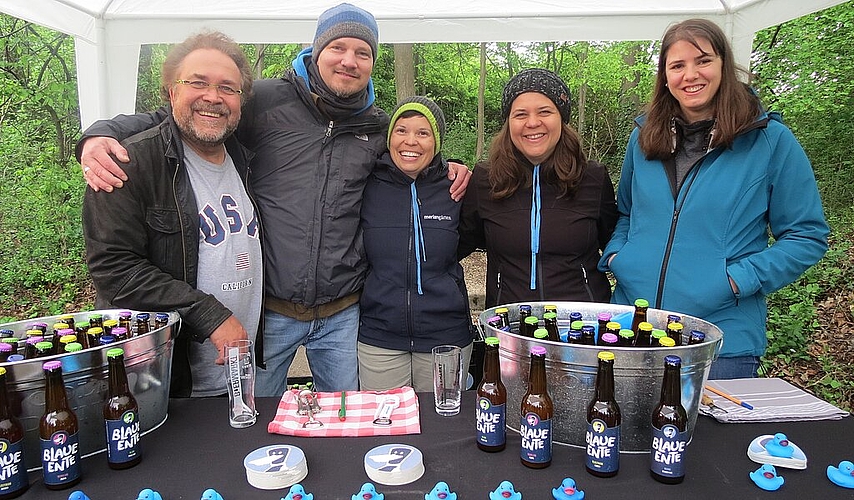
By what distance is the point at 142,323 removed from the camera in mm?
1712

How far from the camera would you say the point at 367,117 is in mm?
2592

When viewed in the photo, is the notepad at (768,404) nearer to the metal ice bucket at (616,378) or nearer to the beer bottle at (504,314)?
the metal ice bucket at (616,378)

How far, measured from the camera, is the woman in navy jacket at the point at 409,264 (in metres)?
2.43

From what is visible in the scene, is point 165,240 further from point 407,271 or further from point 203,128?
point 407,271

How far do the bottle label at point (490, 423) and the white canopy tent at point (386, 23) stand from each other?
279 centimetres

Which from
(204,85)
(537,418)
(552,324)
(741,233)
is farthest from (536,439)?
(204,85)

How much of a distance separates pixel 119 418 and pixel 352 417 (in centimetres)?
59

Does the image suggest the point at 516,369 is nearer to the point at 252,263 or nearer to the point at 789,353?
the point at 252,263

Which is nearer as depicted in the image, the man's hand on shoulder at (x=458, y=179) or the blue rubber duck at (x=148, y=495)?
the blue rubber duck at (x=148, y=495)

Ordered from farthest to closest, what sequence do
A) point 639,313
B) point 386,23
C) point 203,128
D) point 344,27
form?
1. point 386,23
2. point 344,27
3. point 203,128
4. point 639,313

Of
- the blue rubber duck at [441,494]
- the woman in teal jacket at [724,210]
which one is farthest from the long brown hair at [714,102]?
the blue rubber duck at [441,494]

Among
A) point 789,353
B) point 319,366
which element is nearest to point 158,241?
point 319,366

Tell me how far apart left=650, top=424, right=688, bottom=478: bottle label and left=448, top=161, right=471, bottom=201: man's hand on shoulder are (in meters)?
1.44

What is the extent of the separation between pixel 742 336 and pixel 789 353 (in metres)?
3.68
